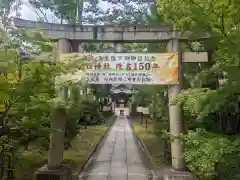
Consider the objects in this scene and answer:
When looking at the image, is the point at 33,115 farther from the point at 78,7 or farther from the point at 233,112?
the point at 78,7

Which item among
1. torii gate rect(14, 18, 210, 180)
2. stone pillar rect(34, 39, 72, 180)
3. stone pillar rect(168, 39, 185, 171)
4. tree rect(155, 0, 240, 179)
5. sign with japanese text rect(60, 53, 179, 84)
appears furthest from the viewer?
torii gate rect(14, 18, 210, 180)

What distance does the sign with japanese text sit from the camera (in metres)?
9.59

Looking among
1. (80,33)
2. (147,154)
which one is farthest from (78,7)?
(80,33)

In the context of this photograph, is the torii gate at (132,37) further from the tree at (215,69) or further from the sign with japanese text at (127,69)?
the tree at (215,69)

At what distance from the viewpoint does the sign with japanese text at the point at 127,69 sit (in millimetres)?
9586

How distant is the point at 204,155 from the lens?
20.4ft

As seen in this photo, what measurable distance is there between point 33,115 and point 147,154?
10659 millimetres

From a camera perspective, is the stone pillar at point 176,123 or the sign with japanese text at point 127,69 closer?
the sign with japanese text at point 127,69

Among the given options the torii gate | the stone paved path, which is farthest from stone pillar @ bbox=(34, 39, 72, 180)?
the stone paved path

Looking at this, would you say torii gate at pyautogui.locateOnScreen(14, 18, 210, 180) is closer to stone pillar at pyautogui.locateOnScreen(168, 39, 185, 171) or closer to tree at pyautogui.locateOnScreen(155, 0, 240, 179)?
stone pillar at pyautogui.locateOnScreen(168, 39, 185, 171)

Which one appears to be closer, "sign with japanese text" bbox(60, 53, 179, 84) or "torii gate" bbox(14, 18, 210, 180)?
"sign with japanese text" bbox(60, 53, 179, 84)

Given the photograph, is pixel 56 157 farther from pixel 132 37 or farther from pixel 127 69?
pixel 132 37

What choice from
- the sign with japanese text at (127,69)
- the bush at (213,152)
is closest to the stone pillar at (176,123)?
the sign with japanese text at (127,69)

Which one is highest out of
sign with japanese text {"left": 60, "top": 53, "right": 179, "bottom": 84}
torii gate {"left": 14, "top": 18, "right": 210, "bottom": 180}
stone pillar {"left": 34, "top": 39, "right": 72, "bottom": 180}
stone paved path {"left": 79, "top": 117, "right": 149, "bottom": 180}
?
torii gate {"left": 14, "top": 18, "right": 210, "bottom": 180}
